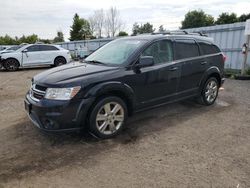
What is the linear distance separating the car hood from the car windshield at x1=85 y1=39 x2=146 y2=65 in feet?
1.05

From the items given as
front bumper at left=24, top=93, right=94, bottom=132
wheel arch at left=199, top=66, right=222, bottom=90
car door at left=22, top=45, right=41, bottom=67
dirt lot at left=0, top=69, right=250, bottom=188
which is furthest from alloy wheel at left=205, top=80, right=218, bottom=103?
car door at left=22, top=45, right=41, bottom=67

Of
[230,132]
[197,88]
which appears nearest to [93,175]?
[230,132]

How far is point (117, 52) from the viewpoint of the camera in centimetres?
507

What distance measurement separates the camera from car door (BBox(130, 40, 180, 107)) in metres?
4.67

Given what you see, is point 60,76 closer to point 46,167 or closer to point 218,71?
point 46,167

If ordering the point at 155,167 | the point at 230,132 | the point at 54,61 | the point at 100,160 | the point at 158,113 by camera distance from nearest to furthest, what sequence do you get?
the point at 155,167 → the point at 100,160 → the point at 230,132 → the point at 158,113 → the point at 54,61

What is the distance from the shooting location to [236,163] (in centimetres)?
354

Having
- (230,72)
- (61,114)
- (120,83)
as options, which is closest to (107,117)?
(120,83)

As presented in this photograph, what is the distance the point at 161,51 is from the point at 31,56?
1155cm

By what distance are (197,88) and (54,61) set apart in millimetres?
11411

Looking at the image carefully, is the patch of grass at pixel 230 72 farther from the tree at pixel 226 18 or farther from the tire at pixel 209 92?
the tree at pixel 226 18

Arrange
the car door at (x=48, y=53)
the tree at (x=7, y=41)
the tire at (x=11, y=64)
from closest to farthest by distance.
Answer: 1. the tire at (x=11, y=64)
2. the car door at (x=48, y=53)
3. the tree at (x=7, y=41)

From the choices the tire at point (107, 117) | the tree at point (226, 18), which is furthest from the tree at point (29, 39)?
the tire at point (107, 117)

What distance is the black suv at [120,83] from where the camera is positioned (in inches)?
156
